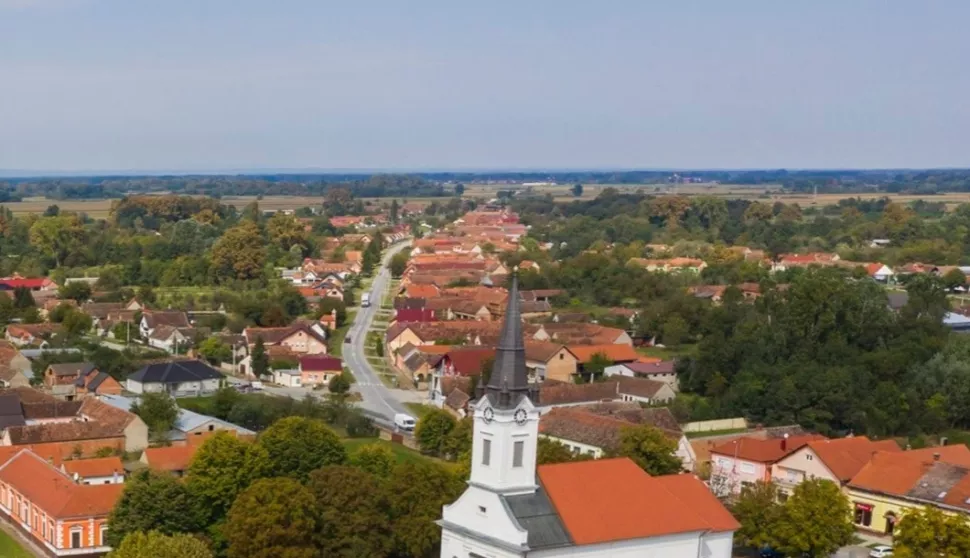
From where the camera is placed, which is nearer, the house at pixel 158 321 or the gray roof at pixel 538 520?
the gray roof at pixel 538 520

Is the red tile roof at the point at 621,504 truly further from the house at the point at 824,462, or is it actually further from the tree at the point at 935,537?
the house at the point at 824,462

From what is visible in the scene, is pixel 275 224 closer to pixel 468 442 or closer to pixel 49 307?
pixel 49 307

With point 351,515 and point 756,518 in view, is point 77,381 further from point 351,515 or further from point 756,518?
point 756,518

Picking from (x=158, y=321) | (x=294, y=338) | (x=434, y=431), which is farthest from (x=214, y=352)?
(x=434, y=431)

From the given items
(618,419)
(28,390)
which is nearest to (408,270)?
(28,390)

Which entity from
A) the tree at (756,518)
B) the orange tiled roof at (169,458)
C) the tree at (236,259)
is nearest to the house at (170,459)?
the orange tiled roof at (169,458)

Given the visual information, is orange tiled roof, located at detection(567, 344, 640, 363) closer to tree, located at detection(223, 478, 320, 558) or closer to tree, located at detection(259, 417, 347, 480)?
tree, located at detection(259, 417, 347, 480)

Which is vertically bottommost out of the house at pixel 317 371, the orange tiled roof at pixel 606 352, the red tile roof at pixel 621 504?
the house at pixel 317 371
